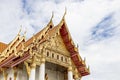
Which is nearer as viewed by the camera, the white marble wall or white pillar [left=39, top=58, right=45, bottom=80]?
white pillar [left=39, top=58, right=45, bottom=80]

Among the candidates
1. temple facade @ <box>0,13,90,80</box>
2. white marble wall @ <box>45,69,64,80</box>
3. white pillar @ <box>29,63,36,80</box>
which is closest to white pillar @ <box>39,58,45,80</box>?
temple facade @ <box>0,13,90,80</box>

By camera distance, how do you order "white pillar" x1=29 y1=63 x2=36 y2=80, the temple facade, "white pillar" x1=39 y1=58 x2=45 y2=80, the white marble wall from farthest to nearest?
the white marble wall < the temple facade < "white pillar" x1=39 y1=58 x2=45 y2=80 < "white pillar" x1=29 y1=63 x2=36 y2=80

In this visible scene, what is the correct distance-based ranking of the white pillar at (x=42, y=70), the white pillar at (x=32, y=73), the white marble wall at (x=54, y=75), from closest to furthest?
the white pillar at (x=32, y=73)
the white pillar at (x=42, y=70)
the white marble wall at (x=54, y=75)

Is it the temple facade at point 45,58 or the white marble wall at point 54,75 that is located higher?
the temple facade at point 45,58

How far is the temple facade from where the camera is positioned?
14602 mm

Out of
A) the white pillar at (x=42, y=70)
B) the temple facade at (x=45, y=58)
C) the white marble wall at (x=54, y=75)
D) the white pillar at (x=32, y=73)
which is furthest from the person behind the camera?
the white marble wall at (x=54, y=75)

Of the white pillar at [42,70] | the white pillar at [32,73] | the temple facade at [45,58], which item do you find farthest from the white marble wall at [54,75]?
the white pillar at [32,73]

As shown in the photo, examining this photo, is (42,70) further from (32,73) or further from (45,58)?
(45,58)

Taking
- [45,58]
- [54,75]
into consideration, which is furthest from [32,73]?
[54,75]

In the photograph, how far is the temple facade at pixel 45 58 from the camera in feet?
47.9

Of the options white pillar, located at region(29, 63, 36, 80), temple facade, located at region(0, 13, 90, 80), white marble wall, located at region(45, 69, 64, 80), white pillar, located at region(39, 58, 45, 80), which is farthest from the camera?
white marble wall, located at region(45, 69, 64, 80)

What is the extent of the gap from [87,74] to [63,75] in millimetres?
1605

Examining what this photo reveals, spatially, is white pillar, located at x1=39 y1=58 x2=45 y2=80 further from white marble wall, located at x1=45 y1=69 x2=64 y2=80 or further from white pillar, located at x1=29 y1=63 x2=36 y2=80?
white marble wall, located at x1=45 y1=69 x2=64 y2=80

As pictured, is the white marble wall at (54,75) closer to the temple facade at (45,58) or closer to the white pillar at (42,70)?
the temple facade at (45,58)
